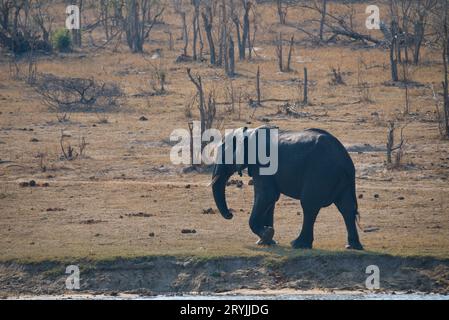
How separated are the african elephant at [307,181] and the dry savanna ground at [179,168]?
328 millimetres

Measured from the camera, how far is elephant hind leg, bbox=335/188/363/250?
13758 millimetres

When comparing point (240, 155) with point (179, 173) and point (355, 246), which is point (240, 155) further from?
point (179, 173)

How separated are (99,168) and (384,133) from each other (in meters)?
6.37

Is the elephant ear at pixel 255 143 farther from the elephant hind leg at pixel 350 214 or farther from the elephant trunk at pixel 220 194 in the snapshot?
the elephant hind leg at pixel 350 214

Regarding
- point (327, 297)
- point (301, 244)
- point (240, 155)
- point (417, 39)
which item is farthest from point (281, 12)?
point (327, 297)

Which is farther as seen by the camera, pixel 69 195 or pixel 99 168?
pixel 99 168

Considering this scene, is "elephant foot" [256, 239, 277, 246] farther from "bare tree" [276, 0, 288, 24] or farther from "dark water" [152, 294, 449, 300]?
"bare tree" [276, 0, 288, 24]

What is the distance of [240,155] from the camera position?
47.5 feet

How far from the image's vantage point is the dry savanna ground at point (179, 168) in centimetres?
1488

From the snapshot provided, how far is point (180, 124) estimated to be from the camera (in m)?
24.9
